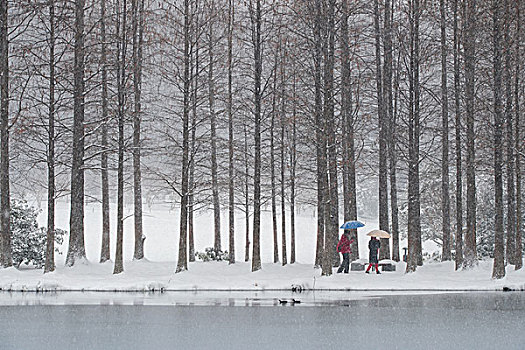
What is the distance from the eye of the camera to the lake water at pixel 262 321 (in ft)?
39.5

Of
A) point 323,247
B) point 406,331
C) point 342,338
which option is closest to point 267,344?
point 342,338

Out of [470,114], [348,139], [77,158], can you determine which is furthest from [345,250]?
[77,158]

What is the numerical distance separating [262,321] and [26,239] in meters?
20.4

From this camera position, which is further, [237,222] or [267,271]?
[237,222]

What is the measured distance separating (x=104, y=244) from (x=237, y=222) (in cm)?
4804

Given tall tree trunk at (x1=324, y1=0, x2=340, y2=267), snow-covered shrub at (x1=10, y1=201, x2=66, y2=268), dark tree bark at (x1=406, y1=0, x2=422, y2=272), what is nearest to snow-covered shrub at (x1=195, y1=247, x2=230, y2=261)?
snow-covered shrub at (x1=10, y1=201, x2=66, y2=268)

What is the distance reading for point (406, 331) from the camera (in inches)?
528

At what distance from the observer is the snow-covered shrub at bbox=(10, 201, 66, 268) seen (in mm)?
A: 32250

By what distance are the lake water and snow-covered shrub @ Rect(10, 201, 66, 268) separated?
10943 mm

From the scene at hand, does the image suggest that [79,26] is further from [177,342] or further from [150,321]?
[177,342]

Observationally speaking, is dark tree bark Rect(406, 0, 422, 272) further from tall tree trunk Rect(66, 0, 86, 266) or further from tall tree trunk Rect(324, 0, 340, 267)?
tall tree trunk Rect(66, 0, 86, 266)

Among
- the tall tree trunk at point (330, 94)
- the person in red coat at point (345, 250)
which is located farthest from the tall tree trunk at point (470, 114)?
the tall tree trunk at point (330, 94)

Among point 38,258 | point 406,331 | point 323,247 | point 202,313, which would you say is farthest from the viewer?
point 38,258

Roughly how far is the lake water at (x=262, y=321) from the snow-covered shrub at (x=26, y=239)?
1094cm
